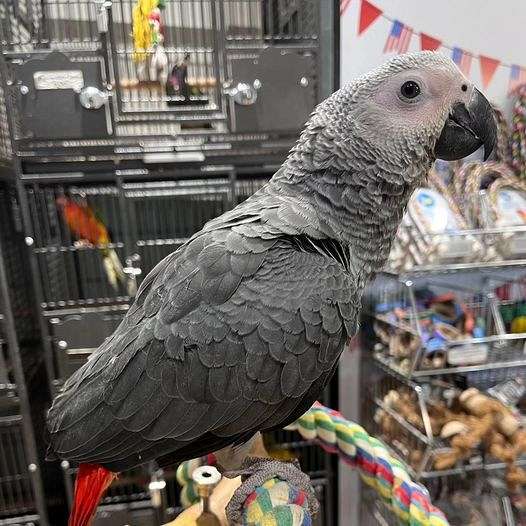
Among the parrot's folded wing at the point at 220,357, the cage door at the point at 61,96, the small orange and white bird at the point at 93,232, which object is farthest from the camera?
the small orange and white bird at the point at 93,232

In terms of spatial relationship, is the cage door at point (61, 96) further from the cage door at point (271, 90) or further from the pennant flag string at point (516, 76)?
the pennant flag string at point (516, 76)

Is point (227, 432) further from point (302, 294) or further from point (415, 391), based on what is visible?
point (415, 391)

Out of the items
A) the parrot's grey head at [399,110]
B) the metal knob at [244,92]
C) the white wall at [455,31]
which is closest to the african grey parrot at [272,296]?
the parrot's grey head at [399,110]

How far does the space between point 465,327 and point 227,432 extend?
2.81ft

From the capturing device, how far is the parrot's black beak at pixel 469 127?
647mm

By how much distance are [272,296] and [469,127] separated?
1.23 feet

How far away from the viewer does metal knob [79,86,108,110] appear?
114 cm

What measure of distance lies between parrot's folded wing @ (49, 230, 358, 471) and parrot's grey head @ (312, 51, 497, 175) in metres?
0.17

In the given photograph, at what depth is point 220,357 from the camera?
578 mm

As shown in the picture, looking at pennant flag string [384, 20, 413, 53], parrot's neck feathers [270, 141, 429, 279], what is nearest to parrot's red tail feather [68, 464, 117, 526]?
parrot's neck feathers [270, 141, 429, 279]

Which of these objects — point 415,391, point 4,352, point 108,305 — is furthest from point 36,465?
point 415,391

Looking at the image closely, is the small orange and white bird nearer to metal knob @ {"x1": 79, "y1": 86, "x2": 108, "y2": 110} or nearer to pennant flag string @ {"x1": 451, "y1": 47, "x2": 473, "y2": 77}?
metal knob @ {"x1": 79, "y1": 86, "x2": 108, "y2": 110}

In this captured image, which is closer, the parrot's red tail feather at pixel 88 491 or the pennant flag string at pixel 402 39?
the parrot's red tail feather at pixel 88 491

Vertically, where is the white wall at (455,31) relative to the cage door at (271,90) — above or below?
above
